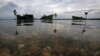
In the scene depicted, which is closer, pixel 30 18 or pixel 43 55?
pixel 43 55

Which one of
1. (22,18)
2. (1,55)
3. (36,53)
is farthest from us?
(22,18)

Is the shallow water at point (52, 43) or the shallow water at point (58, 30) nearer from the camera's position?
the shallow water at point (52, 43)

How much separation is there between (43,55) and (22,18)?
156949mm

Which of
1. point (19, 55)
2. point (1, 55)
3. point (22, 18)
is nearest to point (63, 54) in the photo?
point (19, 55)

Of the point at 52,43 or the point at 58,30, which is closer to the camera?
the point at 52,43

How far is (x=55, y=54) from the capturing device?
57.6ft

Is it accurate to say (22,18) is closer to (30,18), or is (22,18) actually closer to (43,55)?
(30,18)

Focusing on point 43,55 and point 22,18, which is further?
point 22,18

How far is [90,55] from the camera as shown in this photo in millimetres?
17406

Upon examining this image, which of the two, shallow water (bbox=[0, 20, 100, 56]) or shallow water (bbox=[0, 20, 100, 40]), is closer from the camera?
shallow water (bbox=[0, 20, 100, 56])

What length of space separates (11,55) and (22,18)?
156 metres

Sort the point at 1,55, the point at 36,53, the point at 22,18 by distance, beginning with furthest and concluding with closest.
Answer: the point at 22,18, the point at 36,53, the point at 1,55

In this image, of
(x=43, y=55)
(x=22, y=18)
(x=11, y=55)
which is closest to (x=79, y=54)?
(x=43, y=55)

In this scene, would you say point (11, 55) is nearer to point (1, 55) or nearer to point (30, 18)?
point (1, 55)
